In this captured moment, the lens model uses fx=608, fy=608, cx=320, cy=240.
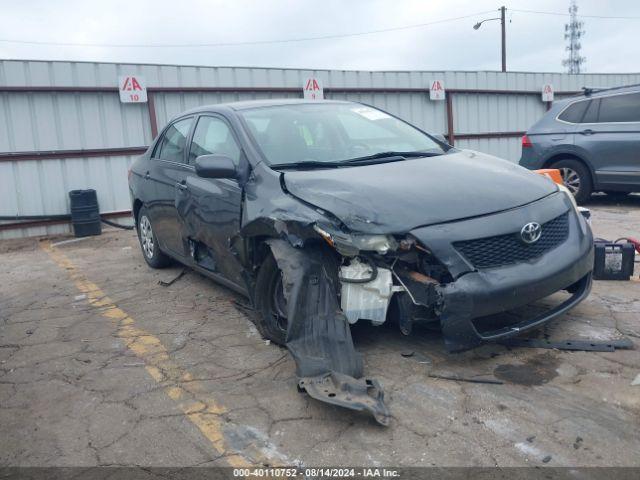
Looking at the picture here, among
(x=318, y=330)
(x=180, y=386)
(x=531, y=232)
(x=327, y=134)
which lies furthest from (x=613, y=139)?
(x=180, y=386)

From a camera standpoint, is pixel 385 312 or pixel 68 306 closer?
pixel 385 312

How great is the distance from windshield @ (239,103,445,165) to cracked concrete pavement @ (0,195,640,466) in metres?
1.26

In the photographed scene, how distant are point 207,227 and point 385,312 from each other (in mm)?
1787

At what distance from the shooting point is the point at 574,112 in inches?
366

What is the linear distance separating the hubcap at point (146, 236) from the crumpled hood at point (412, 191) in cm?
291

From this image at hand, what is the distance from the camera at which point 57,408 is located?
10.9ft

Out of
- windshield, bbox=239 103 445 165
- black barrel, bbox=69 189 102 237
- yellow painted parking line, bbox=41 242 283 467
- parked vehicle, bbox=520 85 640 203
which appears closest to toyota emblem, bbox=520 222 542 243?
windshield, bbox=239 103 445 165

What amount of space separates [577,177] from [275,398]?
24.7 feet

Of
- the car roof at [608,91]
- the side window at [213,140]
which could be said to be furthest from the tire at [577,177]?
the side window at [213,140]

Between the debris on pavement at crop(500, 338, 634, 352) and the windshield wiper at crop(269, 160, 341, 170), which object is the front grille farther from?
the windshield wiper at crop(269, 160, 341, 170)

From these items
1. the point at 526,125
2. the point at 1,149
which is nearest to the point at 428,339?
the point at 1,149

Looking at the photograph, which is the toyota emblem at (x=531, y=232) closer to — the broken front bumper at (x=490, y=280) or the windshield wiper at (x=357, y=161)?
the broken front bumper at (x=490, y=280)

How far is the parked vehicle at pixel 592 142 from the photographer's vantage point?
868cm

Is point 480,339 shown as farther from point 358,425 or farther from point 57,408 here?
point 57,408
